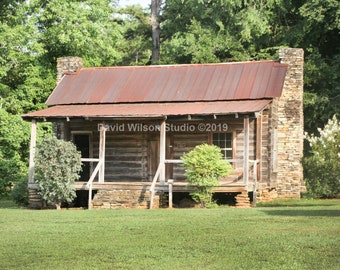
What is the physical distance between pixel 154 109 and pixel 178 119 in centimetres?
152

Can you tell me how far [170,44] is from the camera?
4122 centimetres

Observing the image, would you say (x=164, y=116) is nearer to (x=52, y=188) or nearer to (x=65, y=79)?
(x=52, y=188)

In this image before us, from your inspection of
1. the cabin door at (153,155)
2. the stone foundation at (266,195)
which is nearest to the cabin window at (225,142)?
the stone foundation at (266,195)

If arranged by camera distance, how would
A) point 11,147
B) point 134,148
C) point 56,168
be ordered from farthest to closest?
point 11,147, point 134,148, point 56,168

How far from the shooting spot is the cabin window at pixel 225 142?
29344 millimetres

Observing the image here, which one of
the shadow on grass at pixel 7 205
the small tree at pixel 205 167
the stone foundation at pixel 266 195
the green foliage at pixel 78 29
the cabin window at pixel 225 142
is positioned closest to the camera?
the small tree at pixel 205 167

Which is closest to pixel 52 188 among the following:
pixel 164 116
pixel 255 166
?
pixel 164 116

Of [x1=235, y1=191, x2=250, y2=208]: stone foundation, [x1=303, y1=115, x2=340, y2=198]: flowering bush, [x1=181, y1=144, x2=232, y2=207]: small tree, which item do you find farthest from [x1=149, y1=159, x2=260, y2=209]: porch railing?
[x1=303, y1=115, x2=340, y2=198]: flowering bush

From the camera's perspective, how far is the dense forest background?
1428 inches

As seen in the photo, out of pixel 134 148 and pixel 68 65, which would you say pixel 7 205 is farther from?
pixel 68 65

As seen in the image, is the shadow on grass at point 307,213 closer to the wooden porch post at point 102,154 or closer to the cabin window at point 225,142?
the wooden porch post at point 102,154

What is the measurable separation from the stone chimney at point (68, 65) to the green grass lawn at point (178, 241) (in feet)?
47.7

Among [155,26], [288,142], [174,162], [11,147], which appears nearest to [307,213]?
[174,162]

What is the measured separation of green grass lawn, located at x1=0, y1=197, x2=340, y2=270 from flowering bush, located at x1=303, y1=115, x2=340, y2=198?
17.9ft
